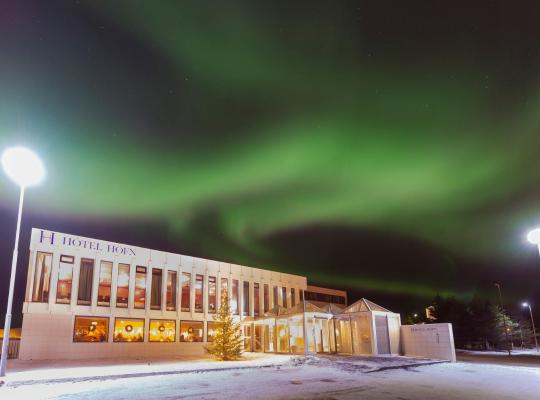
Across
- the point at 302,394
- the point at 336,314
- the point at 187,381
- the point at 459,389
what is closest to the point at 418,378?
the point at 459,389

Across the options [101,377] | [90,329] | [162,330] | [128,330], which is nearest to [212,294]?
[162,330]

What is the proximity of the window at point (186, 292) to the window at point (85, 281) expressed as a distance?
8.16 metres

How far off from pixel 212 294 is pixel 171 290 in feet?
14.6

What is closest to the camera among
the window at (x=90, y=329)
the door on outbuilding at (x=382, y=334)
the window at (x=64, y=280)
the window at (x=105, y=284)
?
the window at (x=64, y=280)

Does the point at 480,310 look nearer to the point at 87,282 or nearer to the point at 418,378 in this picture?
the point at 418,378

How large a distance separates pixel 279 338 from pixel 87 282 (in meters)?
16.8

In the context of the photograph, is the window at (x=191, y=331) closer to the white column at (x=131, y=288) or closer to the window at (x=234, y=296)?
the window at (x=234, y=296)

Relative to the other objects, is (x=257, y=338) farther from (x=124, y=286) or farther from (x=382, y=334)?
(x=124, y=286)

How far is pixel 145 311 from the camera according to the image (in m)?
31.5

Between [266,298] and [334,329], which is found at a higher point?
[266,298]

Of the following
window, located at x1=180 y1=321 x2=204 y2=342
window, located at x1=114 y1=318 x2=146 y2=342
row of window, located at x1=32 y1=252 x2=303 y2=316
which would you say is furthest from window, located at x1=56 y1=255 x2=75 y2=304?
window, located at x1=180 y1=321 x2=204 y2=342

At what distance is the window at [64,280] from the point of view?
27.4 metres

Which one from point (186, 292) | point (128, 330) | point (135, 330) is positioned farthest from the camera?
point (186, 292)

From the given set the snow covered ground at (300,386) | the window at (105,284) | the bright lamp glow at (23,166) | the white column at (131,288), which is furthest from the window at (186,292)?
the bright lamp glow at (23,166)
